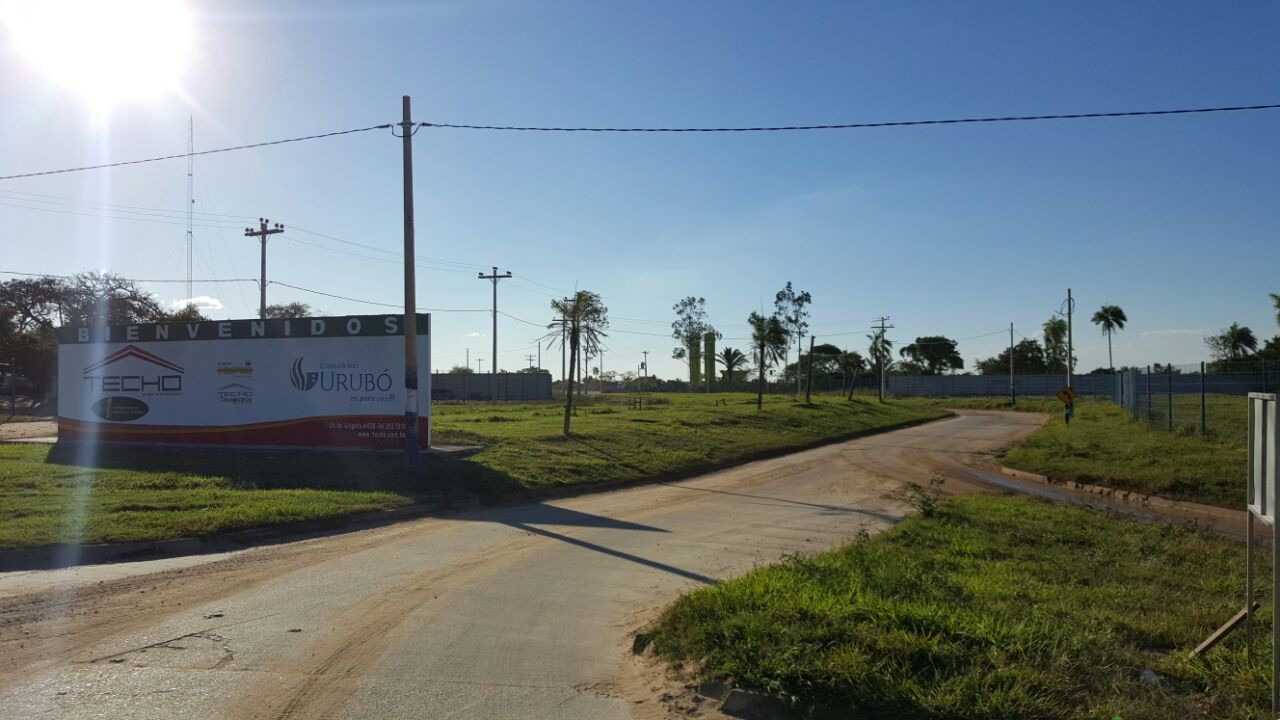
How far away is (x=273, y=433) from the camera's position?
21.4m

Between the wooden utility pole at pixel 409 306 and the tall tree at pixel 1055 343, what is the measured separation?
258 ft

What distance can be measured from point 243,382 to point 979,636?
2074cm

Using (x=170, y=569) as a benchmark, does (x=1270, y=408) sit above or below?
above

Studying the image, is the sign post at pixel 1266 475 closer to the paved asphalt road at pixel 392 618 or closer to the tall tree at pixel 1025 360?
the paved asphalt road at pixel 392 618

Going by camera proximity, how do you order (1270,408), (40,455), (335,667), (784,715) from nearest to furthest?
(1270,408) → (784,715) → (335,667) → (40,455)

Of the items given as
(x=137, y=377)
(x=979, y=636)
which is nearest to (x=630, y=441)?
(x=137, y=377)

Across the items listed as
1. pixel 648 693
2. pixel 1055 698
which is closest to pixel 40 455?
pixel 648 693

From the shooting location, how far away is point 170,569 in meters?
9.58

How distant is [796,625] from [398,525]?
28.7 ft

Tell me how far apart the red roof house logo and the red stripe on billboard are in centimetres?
158

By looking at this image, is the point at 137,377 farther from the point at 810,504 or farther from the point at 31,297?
the point at 31,297

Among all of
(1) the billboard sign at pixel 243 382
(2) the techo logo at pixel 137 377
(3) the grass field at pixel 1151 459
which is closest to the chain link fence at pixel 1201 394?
(3) the grass field at pixel 1151 459

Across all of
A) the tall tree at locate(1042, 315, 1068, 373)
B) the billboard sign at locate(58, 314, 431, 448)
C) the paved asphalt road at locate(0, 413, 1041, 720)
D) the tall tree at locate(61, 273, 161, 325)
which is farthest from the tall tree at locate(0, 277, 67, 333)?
the tall tree at locate(1042, 315, 1068, 373)

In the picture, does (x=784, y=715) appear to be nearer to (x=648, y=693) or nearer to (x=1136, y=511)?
(x=648, y=693)
